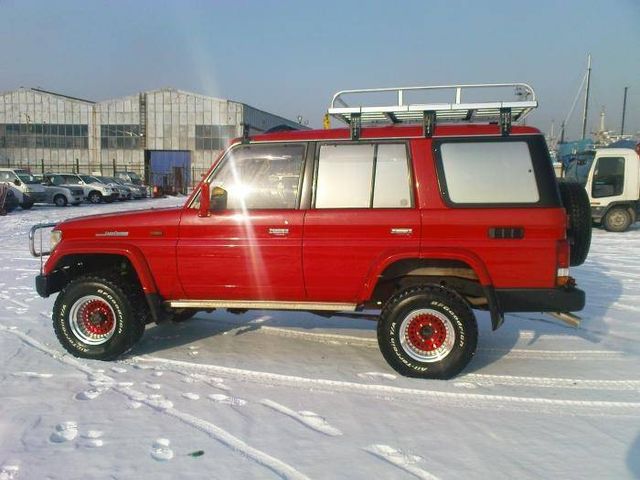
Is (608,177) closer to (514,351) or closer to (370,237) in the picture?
(514,351)

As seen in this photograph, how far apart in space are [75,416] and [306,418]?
5.33 ft

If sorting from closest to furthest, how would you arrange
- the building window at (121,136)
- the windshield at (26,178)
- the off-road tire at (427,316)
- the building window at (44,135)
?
the off-road tire at (427,316) < the windshield at (26,178) < the building window at (121,136) < the building window at (44,135)

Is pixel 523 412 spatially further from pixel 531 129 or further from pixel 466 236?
pixel 531 129

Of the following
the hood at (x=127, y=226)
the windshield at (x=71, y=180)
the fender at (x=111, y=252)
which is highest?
the windshield at (x=71, y=180)

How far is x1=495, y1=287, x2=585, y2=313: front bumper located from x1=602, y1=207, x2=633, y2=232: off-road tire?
44.4 ft

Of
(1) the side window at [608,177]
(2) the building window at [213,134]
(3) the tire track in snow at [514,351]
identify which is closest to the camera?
(3) the tire track in snow at [514,351]

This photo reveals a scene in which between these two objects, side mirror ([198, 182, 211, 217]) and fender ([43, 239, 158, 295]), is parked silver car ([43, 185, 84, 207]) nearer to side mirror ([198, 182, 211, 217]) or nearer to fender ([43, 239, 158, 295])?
fender ([43, 239, 158, 295])

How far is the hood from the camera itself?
179 inches

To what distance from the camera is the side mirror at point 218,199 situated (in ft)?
14.4

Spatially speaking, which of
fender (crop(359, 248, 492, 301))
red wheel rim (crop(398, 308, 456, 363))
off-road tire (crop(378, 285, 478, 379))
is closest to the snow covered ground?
off-road tire (crop(378, 285, 478, 379))

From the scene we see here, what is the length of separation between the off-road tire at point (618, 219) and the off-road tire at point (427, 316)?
13.9m

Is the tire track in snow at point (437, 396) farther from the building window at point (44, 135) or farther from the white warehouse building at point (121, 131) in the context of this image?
the building window at point (44, 135)

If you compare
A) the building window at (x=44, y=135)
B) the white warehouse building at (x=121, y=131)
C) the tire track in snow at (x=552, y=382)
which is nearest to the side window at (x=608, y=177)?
the tire track in snow at (x=552, y=382)

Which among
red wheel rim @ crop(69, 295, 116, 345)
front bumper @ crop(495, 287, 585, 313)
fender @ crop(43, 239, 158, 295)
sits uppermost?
fender @ crop(43, 239, 158, 295)
